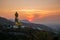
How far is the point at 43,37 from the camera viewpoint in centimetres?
1504

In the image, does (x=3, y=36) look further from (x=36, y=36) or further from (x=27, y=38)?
(x=36, y=36)

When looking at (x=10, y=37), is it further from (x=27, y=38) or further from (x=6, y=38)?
(x=27, y=38)

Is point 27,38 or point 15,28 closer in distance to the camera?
point 27,38

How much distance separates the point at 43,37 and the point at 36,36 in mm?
635

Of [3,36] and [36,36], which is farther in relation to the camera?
[3,36]

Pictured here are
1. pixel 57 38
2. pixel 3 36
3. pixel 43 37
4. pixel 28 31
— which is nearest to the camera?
pixel 57 38

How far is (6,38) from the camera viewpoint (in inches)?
625

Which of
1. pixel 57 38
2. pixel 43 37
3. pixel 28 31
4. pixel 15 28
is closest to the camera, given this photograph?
pixel 57 38

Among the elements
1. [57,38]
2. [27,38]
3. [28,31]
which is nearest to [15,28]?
[28,31]

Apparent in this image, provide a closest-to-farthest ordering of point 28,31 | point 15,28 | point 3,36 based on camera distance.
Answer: point 3,36
point 28,31
point 15,28

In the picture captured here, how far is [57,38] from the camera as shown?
14.1m

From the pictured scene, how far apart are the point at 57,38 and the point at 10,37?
458 cm

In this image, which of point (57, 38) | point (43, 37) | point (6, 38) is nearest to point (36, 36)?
point (43, 37)

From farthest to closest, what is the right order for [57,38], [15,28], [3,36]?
[15,28] < [3,36] < [57,38]
